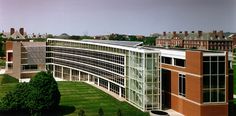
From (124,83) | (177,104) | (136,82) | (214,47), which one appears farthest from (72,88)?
(214,47)

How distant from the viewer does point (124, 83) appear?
46.8m

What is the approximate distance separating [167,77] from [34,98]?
60.3ft

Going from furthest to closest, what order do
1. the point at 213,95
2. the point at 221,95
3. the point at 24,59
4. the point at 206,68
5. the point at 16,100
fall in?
the point at 24,59 < the point at 16,100 < the point at 221,95 < the point at 213,95 < the point at 206,68

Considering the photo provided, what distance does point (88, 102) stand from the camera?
45.1 m

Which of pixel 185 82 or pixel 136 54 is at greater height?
pixel 136 54

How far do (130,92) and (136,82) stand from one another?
322cm

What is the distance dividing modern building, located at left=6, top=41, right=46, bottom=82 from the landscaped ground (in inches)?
511

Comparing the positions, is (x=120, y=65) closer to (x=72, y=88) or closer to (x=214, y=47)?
(x=72, y=88)

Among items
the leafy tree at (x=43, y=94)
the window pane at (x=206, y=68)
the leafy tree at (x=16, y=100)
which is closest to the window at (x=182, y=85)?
the window pane at (x=206, y=68)

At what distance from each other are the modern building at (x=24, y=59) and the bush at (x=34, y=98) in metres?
33.0

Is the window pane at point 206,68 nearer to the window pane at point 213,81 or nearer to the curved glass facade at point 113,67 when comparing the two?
the window pane at point 213,81

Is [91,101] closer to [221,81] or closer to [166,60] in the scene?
[166,60]

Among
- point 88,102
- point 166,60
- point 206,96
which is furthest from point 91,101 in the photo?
point 206,96

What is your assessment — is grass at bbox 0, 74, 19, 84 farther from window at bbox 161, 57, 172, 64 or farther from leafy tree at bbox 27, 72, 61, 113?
window at bbox 161, 57, 172, 64
